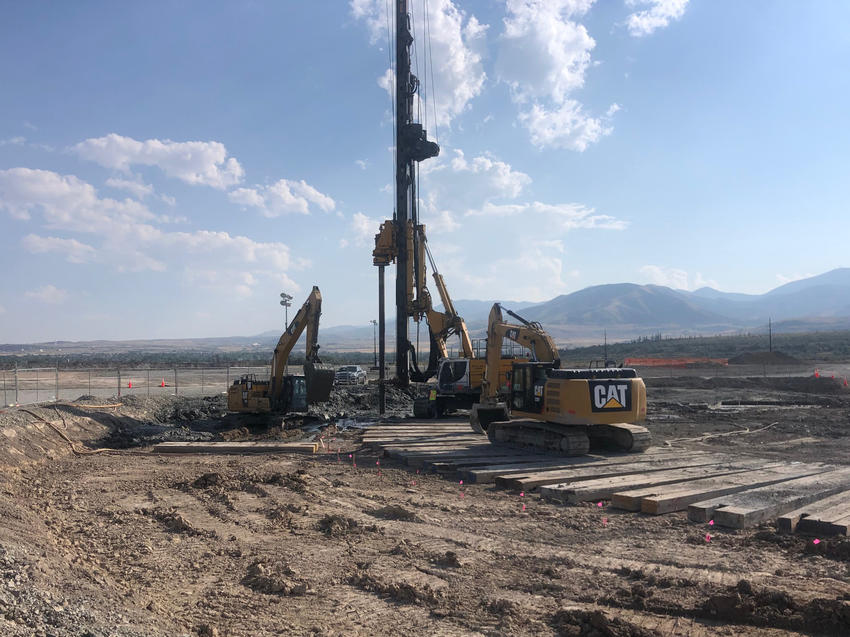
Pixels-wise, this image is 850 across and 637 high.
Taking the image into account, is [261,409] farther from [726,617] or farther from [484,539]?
[726,617]

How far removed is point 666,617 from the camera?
5164mm

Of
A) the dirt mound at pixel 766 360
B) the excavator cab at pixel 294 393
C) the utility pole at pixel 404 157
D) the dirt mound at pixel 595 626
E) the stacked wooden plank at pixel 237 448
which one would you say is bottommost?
the stacked wooden plank at pixel 237 448

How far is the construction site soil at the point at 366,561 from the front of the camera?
4965 millimetres

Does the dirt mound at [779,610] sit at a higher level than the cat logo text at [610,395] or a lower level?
Answer: lower

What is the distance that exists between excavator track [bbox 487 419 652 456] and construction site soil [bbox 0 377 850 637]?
288 centimetres

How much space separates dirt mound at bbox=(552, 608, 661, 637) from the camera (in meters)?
4.73

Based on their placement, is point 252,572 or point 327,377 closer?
point 252,572

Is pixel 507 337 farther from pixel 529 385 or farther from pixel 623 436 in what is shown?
pixel 623 436

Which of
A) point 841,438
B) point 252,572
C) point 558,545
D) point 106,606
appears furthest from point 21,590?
Result: point 841,438

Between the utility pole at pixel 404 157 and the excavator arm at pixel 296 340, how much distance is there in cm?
519

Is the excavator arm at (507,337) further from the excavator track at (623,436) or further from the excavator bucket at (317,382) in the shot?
the excavator bucket at (317,382)

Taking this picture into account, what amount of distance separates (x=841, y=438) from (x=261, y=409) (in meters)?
17.0

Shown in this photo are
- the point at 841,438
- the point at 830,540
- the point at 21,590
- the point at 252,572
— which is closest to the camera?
the point at 21,590

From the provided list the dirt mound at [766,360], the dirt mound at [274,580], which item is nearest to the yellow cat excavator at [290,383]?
the dirt mound at [274,580]
